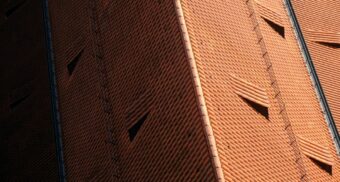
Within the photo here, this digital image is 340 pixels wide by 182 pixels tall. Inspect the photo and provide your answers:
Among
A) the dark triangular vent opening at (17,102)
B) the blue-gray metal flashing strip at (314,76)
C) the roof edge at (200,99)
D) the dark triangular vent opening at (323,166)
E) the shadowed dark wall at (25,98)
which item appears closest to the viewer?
the roof edge at (200,99)

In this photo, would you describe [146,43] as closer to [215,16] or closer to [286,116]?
[215,16]

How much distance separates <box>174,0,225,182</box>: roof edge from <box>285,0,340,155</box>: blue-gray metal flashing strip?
697 centimetres

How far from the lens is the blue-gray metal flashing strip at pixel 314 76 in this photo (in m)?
16.3

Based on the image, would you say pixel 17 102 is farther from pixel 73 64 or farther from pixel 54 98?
pixel 73 64

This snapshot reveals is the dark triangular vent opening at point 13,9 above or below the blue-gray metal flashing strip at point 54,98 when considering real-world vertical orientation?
above

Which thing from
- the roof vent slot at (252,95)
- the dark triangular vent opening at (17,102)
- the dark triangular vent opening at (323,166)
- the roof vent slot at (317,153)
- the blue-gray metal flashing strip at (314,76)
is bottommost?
the dark triangular vent opening at (17,102)

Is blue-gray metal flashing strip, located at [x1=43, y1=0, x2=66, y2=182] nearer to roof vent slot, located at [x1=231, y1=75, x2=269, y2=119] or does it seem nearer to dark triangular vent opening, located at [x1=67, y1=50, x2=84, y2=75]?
dark triangular vent opening, located at [x1=67, y1=50, x2=84, y2=75]

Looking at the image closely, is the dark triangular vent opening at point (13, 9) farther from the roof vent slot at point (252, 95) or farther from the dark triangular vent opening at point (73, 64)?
the roof vent slot at point (252, 95)

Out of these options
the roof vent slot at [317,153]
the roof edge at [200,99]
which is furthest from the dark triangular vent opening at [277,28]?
the roof edge at [200,99]

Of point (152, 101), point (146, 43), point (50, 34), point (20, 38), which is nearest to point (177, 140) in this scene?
point (152, 101)

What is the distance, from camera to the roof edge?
10.8m

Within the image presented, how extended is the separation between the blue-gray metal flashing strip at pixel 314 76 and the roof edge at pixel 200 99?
6972mm

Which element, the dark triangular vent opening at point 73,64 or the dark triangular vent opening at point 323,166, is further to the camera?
the dark triangular vent opening at point 73,64

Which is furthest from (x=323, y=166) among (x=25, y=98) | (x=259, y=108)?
(x=25, y=98)
